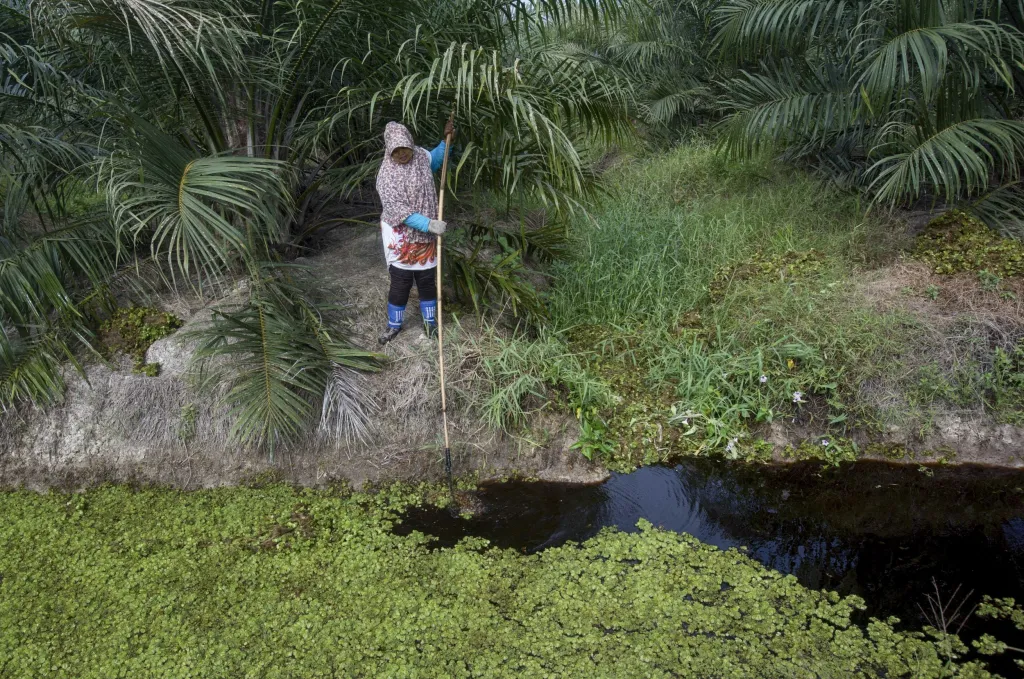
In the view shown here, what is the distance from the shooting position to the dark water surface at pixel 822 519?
400 centimetres

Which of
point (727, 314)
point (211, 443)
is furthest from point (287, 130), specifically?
point (727, 314)

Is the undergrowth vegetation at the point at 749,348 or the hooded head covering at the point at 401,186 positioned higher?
the hooded head covering at the point at 401,186

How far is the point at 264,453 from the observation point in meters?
4.83

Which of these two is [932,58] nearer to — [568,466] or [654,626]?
[568,466]

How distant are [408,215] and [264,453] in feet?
5.76

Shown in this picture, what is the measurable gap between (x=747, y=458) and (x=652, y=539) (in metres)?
1.10

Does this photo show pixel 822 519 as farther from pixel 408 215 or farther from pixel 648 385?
pixel 408 215

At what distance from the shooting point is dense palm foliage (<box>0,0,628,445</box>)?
433 centimetres

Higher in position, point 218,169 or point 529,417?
point 218,169

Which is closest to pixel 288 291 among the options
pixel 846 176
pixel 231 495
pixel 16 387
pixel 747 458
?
pixel 231 495

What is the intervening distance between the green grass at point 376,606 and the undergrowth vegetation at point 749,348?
109 cm

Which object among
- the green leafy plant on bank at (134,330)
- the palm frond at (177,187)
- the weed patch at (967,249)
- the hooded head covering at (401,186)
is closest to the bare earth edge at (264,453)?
the green leafy plant on bank at (134,330)

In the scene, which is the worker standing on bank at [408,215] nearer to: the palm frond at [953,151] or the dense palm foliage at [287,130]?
the dense palm foliage at [287,130]

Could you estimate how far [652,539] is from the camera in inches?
168
